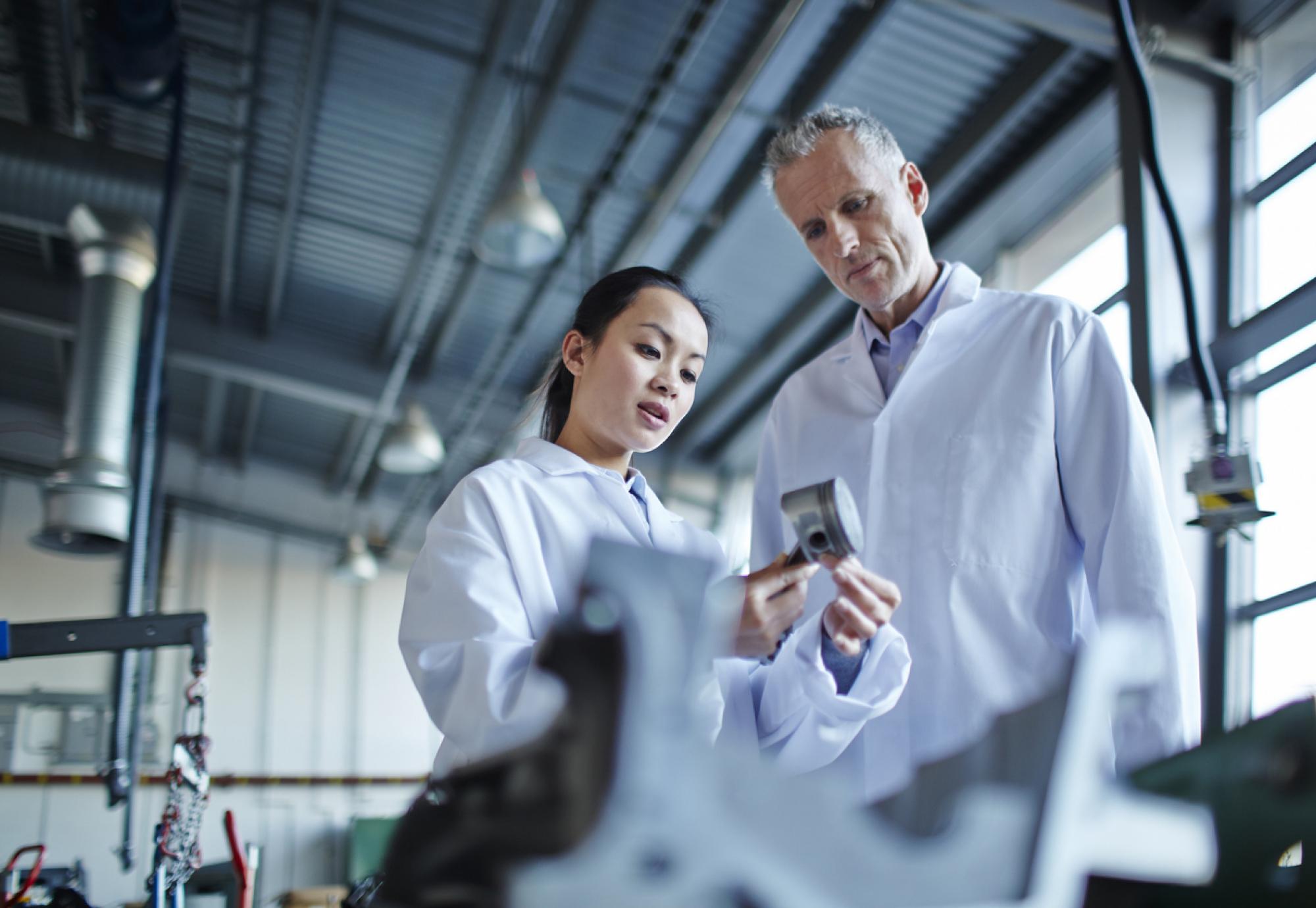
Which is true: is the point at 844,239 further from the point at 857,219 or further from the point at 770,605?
the point at 770,605

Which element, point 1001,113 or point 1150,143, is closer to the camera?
point 1150,143

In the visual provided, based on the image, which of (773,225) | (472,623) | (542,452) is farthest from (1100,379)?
(773,225)

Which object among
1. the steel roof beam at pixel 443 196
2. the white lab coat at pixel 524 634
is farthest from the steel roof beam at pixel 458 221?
the white lab coat at pixel 524 634

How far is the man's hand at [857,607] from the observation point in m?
0.98

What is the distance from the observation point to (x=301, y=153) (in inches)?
269

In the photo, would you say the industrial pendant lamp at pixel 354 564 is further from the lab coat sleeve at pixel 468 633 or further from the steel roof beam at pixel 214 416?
the lab coat sleeve at pixel 468 633

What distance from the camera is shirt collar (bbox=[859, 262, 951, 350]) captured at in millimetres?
1743

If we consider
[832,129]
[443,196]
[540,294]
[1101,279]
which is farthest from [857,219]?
[540,294]

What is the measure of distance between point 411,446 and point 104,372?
190 cm

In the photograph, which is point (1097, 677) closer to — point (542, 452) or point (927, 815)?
point (927, 815)

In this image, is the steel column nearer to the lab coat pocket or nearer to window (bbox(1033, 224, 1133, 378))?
window (bbox(1033, 224, 1133, 378))

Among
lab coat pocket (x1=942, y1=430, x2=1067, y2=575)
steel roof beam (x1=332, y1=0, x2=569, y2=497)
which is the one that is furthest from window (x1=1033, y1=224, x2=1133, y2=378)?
lab coat pocket (x1=942, y1=430, x2=1067, y2=575)

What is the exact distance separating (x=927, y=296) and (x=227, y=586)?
37.6 feet

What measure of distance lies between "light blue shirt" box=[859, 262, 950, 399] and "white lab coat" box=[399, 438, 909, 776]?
0.62 m
